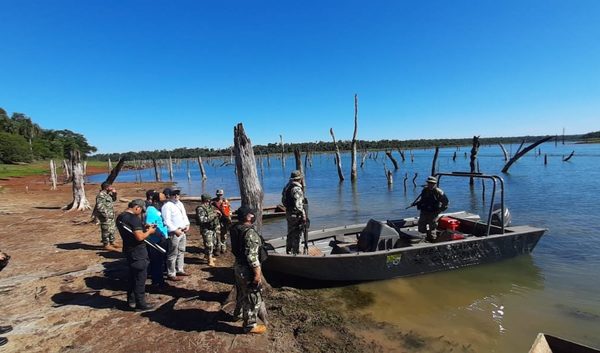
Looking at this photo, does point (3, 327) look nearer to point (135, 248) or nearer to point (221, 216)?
point (135, 248)

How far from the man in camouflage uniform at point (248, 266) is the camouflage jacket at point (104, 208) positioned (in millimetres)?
5864

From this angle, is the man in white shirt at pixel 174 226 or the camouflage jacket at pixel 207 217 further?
the camouflage jacket at pixel 207 217

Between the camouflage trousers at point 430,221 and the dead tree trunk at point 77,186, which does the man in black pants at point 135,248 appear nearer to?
the camouflage trousers at point 430,221

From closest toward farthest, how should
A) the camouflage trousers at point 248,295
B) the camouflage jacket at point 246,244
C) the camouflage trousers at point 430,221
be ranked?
1. the camouflage jacket at point 246,244
2. the camouflage trousers at point 248,295
3. the camouflage trousers at point 430,221

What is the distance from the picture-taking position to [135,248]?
501cm

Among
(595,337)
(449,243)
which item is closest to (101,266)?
(449,243)

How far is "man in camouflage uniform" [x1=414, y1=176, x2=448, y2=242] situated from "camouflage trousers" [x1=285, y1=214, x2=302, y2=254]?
11.4 ft

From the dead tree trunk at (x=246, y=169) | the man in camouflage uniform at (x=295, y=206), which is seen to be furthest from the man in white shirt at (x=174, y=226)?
the man in camouflage uniform at (x=295, y=206)

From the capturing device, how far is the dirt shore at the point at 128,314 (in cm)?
446

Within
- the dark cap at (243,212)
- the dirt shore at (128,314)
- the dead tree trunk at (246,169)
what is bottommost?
the dirt shore at (128,314)

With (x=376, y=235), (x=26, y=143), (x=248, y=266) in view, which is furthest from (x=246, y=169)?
(x=26, y=143)

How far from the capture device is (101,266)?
24.3ft

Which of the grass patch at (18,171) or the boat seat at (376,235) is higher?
the grass patch at (18,171)

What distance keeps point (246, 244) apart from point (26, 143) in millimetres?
72315
